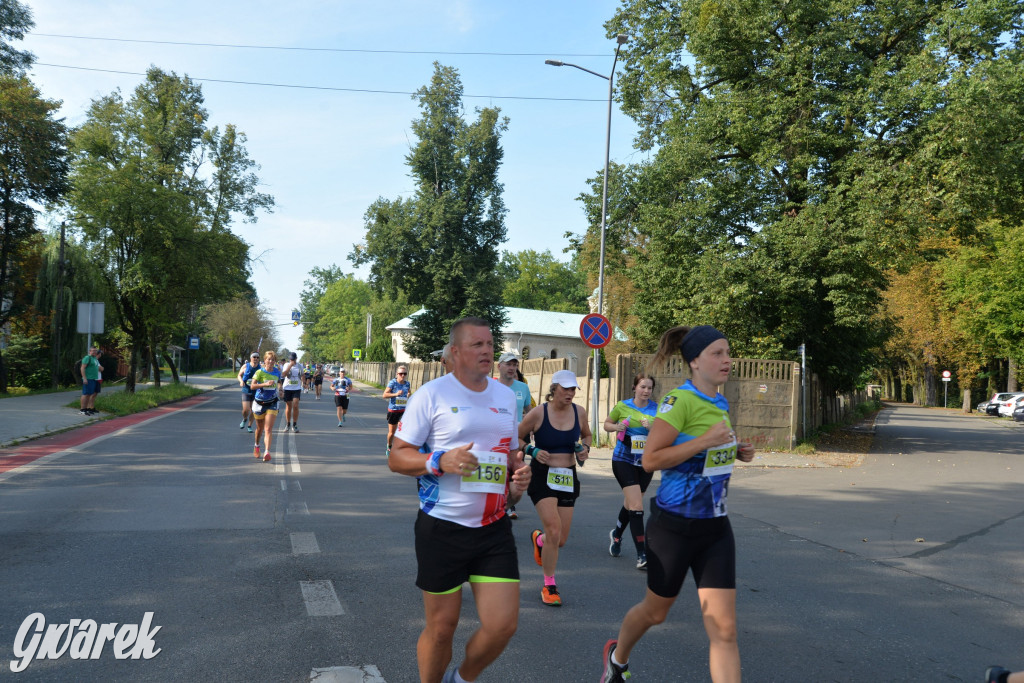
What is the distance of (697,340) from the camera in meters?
3.86

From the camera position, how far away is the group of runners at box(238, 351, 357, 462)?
1466cm

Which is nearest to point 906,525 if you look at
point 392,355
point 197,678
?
Answer: point 197,678

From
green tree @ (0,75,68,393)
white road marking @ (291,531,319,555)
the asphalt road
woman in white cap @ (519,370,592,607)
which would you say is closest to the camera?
the asphalt road

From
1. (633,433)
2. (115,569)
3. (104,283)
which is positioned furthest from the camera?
(104,283)

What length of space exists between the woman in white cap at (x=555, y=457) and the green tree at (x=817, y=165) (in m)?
14.7

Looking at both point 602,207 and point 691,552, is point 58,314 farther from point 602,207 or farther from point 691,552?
point 691,552

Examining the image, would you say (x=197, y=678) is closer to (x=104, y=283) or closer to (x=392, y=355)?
(x=104, y=283)

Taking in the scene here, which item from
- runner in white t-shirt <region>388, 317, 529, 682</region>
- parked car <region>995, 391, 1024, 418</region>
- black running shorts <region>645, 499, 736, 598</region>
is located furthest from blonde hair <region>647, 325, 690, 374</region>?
parked car <region>995, 391, 1024, 418</region>

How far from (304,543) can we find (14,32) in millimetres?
28046

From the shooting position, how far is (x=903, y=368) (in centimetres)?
7112

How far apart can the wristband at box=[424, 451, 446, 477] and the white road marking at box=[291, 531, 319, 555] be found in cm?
403

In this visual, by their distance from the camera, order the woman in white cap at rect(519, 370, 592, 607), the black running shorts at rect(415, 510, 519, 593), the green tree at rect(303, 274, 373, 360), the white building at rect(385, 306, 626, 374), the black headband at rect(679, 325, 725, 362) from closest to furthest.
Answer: the black running shorts at rect(415, 510, 519, 593), the black headband at rect(679, 325, 725, 362), the woman in white cap at rect(519, 370, 592, 607), the white building at rect(385, 306, 626, 374), the green tree at rect(303, 274, 373, 360)

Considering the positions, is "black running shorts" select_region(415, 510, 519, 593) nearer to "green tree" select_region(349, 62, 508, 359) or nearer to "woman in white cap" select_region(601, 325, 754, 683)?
"woman in white cap" select_region(601, 325, 754, 683)

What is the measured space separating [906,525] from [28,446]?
14.6 meters
